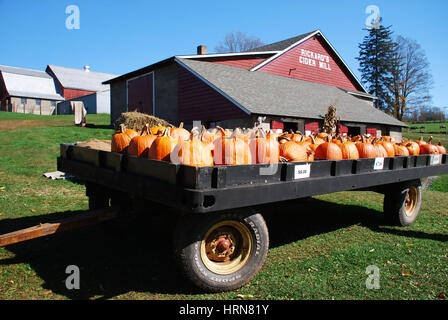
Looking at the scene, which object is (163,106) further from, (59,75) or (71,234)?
(59,75)

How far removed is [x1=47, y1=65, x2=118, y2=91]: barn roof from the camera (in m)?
51.3

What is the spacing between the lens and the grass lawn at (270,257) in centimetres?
302

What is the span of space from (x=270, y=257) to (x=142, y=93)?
19926 millimetres

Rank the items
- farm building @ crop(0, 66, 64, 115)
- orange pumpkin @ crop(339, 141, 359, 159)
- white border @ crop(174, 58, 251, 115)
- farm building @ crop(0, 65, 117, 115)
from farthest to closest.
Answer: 1. farm building @ crop(0, 66, 64, 115)
2. farm building @ crop(0, 65, 117, 115)
3. white border @ crop(174, 58, 251, 115)
4. orange pumpkin @ crop(339, 141, 359, 159)

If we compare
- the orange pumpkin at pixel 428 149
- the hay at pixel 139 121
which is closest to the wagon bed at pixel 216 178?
the orange pumpkin at pixel 428 149

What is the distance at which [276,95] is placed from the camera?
54.3 ft

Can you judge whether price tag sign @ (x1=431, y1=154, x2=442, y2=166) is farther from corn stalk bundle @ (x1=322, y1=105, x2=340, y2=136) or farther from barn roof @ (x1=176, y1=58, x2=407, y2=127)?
corn stalk bundle @ (x1=322, y1=105, x2=340, y2=136)

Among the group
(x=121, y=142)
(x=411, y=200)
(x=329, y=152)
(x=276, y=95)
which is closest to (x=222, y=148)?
(x=121, y=142)

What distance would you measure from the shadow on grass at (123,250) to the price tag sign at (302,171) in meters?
1.51

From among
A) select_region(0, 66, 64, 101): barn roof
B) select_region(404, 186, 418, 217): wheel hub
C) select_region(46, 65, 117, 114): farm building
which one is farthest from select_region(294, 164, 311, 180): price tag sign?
select_region(0, 66, 64, 101): barn roof

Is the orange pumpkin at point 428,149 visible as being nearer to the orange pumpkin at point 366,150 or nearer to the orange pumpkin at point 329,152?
the orange pumpkin at point 366,150

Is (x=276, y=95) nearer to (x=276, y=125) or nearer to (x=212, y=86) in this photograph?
(x=276, y=125)

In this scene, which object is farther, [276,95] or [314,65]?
[314,65]

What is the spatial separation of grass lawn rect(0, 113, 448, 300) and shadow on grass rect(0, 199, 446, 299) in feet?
0.04
